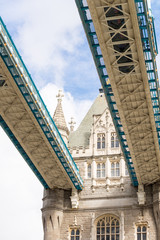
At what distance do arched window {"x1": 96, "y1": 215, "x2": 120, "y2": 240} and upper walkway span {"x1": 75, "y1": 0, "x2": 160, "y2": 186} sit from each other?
7.22 m

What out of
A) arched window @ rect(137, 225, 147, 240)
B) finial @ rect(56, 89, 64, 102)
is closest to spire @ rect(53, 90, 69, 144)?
finial @ rect(56, 89, 64, 102)

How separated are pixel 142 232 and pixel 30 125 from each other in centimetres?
1563

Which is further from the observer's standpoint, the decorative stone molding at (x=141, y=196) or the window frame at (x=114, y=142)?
the window frame at (x=114, y=142)

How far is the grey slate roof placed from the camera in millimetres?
53188

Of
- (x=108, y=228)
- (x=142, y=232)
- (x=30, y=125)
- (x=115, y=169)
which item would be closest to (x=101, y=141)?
(x=115, y=169)

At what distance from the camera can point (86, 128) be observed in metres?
54.8

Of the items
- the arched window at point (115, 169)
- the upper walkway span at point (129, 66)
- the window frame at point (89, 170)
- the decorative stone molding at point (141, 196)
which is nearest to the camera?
the upper walkway span at point (129, 66)

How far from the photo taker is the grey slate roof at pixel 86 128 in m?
53.2

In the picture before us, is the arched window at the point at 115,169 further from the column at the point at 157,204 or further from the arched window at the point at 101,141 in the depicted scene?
the column at the point at 157,204

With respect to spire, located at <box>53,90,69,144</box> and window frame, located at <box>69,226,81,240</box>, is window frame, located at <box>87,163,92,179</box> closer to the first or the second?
spire, located at <box>53,90,69,144</box>

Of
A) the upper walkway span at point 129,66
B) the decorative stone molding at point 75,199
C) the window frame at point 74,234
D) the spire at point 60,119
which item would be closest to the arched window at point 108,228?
the window frame at point 74,234

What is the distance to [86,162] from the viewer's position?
50.8 meters

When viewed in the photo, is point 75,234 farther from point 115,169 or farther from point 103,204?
point 115,169

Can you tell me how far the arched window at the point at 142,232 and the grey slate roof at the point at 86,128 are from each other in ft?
38.5
